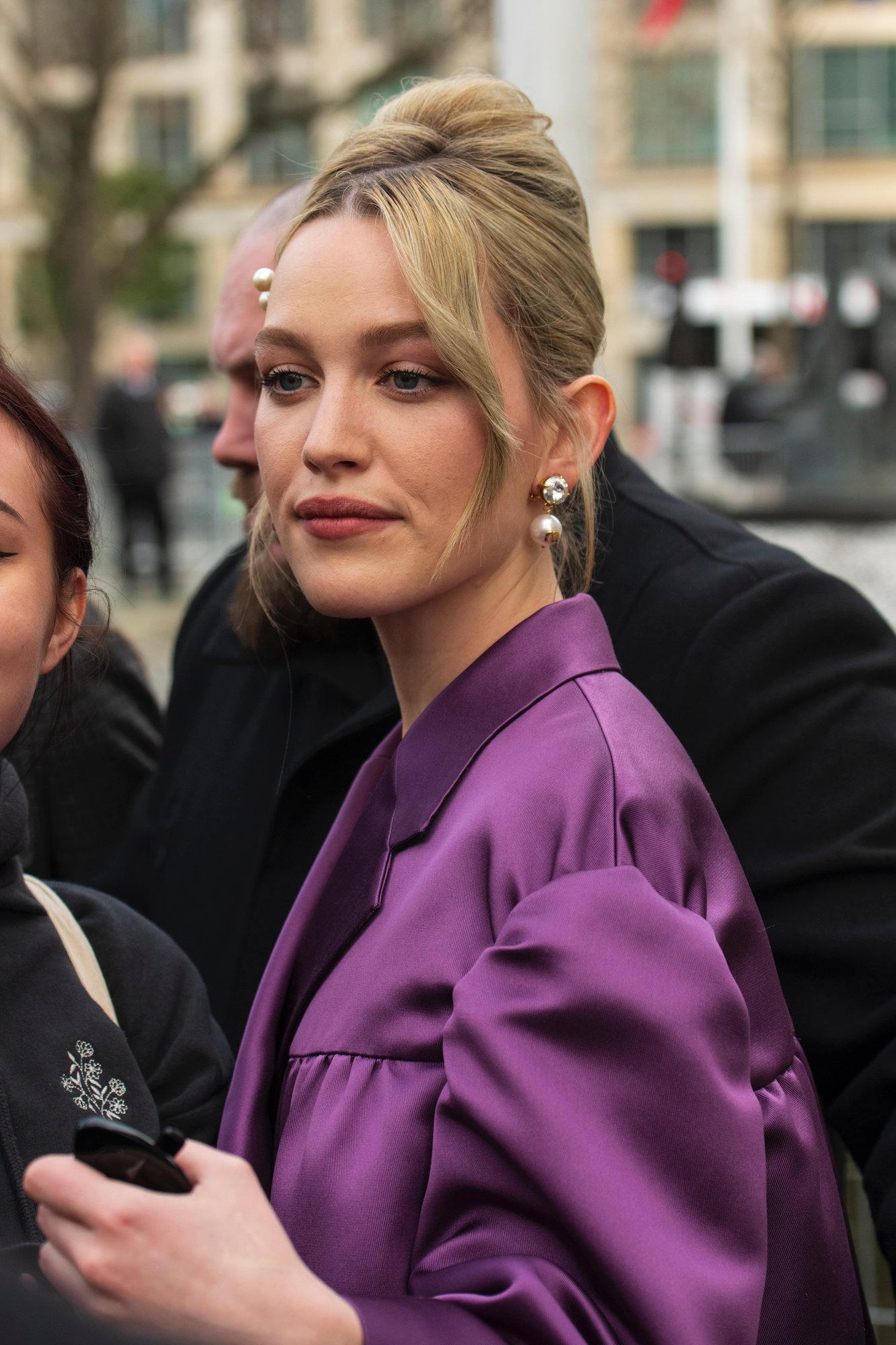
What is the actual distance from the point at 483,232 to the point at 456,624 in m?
0.37

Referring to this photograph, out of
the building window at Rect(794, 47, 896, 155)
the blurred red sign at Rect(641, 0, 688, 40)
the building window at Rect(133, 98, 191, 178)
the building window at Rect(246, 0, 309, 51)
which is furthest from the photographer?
the building window at Rect(133, 98, 191, 178)

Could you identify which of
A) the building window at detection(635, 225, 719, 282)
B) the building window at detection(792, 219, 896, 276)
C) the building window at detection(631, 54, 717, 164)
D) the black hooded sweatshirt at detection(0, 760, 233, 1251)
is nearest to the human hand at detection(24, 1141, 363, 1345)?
the black hooded sweatshirt at detection(0, 760, 233, 1251)

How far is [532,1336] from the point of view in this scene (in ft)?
4.06

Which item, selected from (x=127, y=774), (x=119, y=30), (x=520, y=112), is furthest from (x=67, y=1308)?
(x=119, y=30)

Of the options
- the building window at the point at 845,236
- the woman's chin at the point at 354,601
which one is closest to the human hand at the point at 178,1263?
the woman's chin at the point at 354,601

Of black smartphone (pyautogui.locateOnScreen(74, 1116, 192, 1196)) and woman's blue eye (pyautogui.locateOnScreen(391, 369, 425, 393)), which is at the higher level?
woman's blue eye (pyautogui.locateOnScreen(391, 369, 425, 393))

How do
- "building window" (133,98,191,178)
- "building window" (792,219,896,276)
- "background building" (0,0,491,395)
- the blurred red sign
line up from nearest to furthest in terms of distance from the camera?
the blurred red sign, "background building" (0,0,491,395), "building window" (792,219,896,276), "building window" (133,98,191,178)

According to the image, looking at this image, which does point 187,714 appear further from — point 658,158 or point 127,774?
point 658,158

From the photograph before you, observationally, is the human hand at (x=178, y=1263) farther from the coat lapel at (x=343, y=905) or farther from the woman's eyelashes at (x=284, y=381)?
the woman's eyelashes at (x=284, y=381)

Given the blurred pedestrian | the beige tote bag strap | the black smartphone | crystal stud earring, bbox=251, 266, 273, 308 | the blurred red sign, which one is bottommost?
the blurred pedestrian

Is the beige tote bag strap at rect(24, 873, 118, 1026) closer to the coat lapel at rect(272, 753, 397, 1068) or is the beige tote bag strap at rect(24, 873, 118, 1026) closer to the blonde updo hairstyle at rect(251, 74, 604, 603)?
the coat lapel at rect(272, 753, 397, 1068)

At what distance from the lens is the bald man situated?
2.07 m

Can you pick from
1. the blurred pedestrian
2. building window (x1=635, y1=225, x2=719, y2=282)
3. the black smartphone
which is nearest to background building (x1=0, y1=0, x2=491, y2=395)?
the black smartphone

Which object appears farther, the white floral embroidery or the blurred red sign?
the blurred red sign
